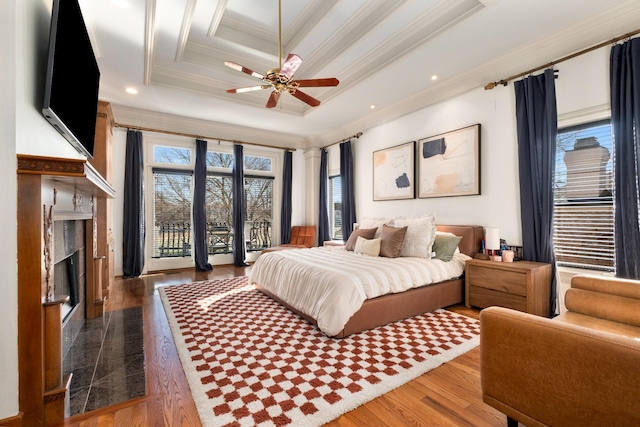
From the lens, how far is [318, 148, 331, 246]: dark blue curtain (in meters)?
6.48

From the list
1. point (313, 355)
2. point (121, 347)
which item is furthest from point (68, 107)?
point (313, 355)

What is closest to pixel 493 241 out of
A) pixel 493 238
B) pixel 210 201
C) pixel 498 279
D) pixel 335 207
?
pixel 493 238

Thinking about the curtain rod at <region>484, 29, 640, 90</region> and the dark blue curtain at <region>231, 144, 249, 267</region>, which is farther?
the dark blue curtain at <region>231, 144, 249, 267</region>

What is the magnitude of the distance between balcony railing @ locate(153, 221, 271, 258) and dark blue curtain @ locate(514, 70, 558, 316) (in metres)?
5.04

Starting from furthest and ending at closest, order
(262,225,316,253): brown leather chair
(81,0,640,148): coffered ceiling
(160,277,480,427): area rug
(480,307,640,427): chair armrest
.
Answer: (262,225,316,253): brown leather chair, (81,0,640,148): coffered ceiling, (160,277,480,427): area rug, (480,307,640,427): chair armrest

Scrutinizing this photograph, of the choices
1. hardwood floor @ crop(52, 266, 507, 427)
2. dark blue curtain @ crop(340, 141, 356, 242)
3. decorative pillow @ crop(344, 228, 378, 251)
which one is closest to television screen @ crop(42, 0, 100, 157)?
hardwood floor @ crop(52, 266, 507, 427)

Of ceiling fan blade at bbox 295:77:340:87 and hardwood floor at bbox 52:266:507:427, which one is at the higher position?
ceiling fan blade at bbox 295:77:340:87

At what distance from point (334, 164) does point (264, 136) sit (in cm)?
173

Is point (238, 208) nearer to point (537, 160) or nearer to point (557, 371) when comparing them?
point (537, 160)

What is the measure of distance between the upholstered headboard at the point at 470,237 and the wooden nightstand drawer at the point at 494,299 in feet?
1.69

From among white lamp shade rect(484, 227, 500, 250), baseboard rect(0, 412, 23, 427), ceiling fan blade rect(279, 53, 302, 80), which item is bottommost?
baseboard rect(0, 412, 23, 427)

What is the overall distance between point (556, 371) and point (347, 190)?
484cm

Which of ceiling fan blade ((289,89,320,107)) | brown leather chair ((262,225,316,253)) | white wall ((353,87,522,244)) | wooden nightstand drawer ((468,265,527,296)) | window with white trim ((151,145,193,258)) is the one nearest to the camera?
wooden nightstand drawer ((468,265,527,296))

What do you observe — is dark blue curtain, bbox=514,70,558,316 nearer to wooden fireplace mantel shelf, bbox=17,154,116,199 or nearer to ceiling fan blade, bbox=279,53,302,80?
ceiling fan blade, bbox=279,53,302,80
